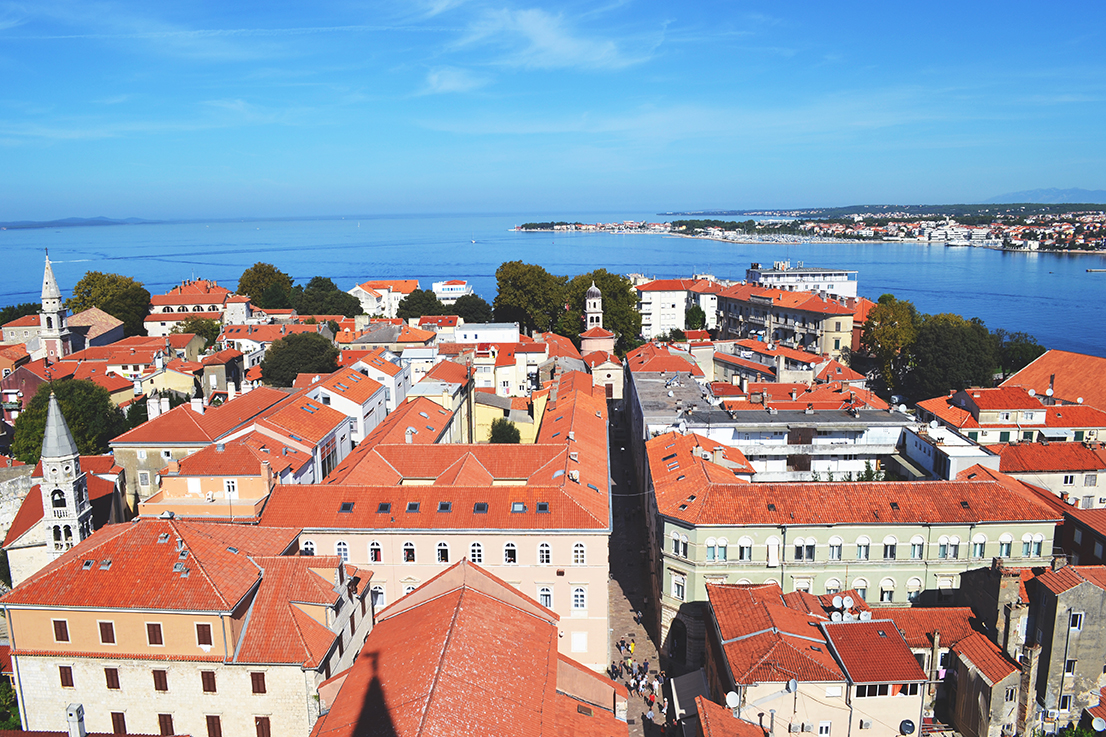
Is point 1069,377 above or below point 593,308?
below

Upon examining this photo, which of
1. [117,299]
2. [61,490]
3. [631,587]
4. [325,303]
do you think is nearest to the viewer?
[61,490]

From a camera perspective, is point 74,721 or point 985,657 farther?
point 985,657

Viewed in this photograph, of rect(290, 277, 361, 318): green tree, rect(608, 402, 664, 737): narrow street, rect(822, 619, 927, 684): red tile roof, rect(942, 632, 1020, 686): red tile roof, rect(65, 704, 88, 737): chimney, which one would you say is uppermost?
rect(290, 277, 361, 318): green tree

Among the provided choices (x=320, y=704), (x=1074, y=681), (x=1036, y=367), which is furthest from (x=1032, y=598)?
(x=1036, y=367)

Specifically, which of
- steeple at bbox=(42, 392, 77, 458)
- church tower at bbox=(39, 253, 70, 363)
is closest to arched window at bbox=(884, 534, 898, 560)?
steeple at bbox=(42, 392, 77, 458)

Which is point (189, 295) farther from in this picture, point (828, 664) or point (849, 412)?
point (828, 664)

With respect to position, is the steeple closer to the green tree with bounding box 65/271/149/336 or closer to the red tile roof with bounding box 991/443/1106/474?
the red tile roof with bounding box 991/443/1106/474

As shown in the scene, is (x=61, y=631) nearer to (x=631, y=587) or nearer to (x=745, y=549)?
(x=631, y=587)

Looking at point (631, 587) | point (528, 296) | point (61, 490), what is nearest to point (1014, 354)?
point (528, 296)
